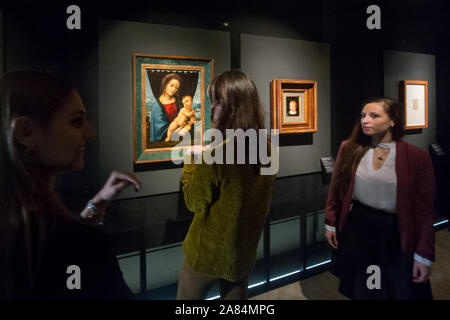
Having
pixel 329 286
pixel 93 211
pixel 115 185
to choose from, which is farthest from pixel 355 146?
pixel 93 211

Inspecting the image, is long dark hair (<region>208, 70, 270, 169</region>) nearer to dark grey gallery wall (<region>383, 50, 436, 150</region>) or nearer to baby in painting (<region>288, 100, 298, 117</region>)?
baby in painting (<region>288, 100, 298, 117</region>)

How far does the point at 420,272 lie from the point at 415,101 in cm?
115

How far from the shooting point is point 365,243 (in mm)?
1690

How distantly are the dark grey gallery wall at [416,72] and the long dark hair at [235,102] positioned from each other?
1.19 metres

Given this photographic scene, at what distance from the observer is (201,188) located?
4.20 feet

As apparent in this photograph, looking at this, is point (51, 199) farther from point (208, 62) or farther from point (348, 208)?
point (348, 208)

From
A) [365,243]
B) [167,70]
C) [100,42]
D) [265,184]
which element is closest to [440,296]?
[365,243]

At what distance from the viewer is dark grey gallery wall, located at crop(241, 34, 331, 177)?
185cm

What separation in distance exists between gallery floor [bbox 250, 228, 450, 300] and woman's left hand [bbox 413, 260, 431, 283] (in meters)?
0.20

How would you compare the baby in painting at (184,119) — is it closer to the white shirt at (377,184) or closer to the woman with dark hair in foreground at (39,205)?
the woman with dark hair in foreground at (39,205)

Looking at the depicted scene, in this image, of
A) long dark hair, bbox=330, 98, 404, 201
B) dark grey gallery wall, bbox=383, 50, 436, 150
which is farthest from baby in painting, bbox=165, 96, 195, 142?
dark grey gallery wall, bbox=383, 50, 436, 150

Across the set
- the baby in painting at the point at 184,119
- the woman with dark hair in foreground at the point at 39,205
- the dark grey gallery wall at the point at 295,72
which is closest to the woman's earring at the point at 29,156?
the woman with dark hair in foreground at the point at 39,205

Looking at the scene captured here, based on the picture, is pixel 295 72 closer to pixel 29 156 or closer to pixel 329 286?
pixel 329 286

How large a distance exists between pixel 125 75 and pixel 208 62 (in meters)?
0.49
